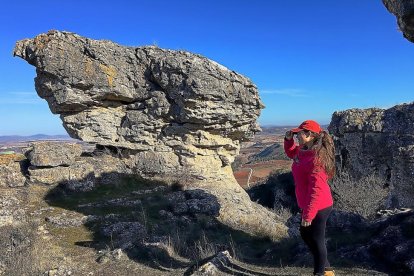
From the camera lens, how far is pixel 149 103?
14.7 metres

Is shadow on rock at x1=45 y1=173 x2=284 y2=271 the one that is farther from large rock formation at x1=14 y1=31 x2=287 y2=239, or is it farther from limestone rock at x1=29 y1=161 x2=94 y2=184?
large rock formation at x1=14 y1=31 x2=287 y2=239

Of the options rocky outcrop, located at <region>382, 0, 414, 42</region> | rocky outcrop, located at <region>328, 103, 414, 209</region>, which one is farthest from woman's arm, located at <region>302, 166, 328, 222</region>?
rocky outcrop, located at <region>328, 103, 414, 209</region>

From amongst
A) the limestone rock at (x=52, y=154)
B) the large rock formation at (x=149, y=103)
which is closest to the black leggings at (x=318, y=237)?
the large rock formation at (x=149, y=103)

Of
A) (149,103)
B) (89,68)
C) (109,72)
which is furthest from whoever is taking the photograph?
(149,103)

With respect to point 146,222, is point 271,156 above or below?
below

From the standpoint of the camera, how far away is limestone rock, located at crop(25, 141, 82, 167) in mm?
12586

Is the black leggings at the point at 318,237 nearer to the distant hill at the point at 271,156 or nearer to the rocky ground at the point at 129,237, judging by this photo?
the rocky ground at the point at 129,237

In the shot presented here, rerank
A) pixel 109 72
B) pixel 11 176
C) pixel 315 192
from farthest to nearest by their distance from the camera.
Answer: pixel 109 72
pixel 11 176
pixel 315 192

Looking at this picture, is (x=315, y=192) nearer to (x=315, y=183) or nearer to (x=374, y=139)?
(x=315, y=183)

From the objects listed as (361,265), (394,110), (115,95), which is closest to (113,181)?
(115,95)

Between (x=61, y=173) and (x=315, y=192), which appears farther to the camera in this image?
(x=61, y=173)

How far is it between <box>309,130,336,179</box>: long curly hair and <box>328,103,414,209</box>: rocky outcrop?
15.1 m

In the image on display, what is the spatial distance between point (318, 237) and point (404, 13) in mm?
3892

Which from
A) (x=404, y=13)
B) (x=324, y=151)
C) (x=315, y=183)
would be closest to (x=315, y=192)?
(x=315, y=183)
